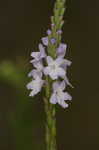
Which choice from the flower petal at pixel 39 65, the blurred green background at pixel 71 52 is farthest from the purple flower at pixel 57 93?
the blurred green background at pixel 71 52

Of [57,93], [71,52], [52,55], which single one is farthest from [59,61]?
[71,52]

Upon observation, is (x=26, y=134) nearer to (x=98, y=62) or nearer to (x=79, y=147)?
(x=79, y=147)

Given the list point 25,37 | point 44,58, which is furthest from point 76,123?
point 44,58

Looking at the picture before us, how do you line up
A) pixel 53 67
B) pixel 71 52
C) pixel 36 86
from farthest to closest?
pixel 71 52, pixel 36 86, pixel 53 67

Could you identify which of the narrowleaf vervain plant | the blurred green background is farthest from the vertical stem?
the blurred green background

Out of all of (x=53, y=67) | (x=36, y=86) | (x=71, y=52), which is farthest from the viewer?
(x=71, y=52)

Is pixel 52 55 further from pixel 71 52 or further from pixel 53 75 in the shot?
pixel 71 52

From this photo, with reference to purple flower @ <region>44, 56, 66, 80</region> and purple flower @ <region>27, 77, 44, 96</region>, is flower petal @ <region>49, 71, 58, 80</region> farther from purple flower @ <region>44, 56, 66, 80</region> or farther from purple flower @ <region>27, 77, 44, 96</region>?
purple flower @ <region>27, 77, 44, 96</region>

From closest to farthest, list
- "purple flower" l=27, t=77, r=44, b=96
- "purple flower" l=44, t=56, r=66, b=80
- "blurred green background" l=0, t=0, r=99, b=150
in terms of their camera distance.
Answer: "purple flower" l=44, t=56, r=66, b=80
"purple flower" l=27, t=77, r=44, b=96
"blurred green background" l=0, t=0, r=99, b=150

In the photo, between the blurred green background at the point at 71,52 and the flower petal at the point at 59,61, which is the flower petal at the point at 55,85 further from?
the blurred green background at the point at 71,52
